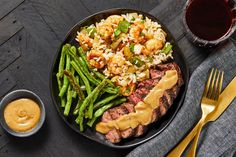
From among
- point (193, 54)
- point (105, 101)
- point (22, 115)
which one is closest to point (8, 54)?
point (22, 115)

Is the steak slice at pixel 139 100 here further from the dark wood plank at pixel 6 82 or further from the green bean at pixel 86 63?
the dark wood plank at pixel 6 82

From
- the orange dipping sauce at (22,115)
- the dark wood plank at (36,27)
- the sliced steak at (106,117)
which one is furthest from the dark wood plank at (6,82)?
the sliced steak at (106,117)

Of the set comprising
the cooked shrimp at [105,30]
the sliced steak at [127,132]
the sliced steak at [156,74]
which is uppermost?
the cooked shrimp at [105,30]

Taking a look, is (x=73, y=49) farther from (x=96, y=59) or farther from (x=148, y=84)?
(x=148, y=84)

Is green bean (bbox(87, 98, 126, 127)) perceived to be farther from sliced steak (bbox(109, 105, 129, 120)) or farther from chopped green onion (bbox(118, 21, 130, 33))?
chopped green onion (bbox(118, 21, 130, 33))

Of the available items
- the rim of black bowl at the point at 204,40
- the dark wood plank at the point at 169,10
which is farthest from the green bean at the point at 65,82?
the rim of black bowl at the point at 204,40

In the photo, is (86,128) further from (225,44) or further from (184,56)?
(225,44)

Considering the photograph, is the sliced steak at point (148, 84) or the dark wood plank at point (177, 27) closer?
the sliced steak at point (148, 84)

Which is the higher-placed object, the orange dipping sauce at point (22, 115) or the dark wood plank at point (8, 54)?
the dark wood plank at point (8, 54)
